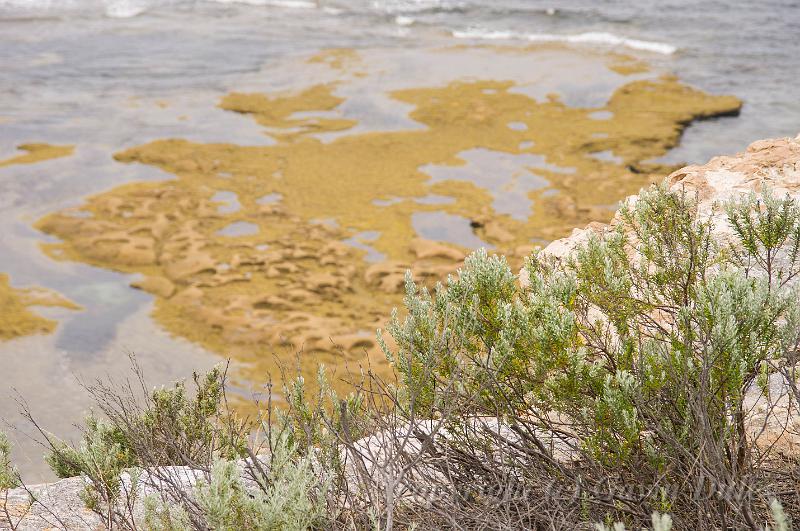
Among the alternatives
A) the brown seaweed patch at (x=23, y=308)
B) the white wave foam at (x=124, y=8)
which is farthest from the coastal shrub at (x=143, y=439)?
the white wave foam at (x=124, y=8)

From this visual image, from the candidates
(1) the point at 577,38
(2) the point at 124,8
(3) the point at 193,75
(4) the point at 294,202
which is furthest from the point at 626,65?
(2) the point at 124,8

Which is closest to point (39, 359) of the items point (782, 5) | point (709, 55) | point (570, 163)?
point (570, 163)

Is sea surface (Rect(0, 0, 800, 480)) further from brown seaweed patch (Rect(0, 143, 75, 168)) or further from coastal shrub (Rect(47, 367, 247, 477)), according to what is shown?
coastal shrub (Rect(47, 367, 247, 477))

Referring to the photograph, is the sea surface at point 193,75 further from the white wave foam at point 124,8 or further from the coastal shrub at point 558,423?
the coastal shrub at point 558,423

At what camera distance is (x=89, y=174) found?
12.9 meters

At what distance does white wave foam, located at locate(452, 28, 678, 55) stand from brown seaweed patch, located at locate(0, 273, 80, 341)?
53.4 ft

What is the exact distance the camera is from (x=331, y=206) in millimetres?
11914

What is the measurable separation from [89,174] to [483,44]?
1257 centimetres

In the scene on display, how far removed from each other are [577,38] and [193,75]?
1137 cm

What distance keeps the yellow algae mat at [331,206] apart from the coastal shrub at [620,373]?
12.3 feet

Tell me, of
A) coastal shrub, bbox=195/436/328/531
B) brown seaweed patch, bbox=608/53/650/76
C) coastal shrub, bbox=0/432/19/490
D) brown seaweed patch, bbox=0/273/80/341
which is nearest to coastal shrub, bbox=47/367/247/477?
coastal shrub, bbox=0/432/19/490

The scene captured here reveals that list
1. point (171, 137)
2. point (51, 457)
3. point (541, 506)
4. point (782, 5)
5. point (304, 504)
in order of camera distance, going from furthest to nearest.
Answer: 1. point (782, 5)
2. point (171, 137)
3. point (51, 457)
4. point (541, 506)
5. point (304, 504)

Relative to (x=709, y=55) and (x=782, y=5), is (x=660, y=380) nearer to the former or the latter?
(x=709, y=55)

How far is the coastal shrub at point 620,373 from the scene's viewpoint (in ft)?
9.49
